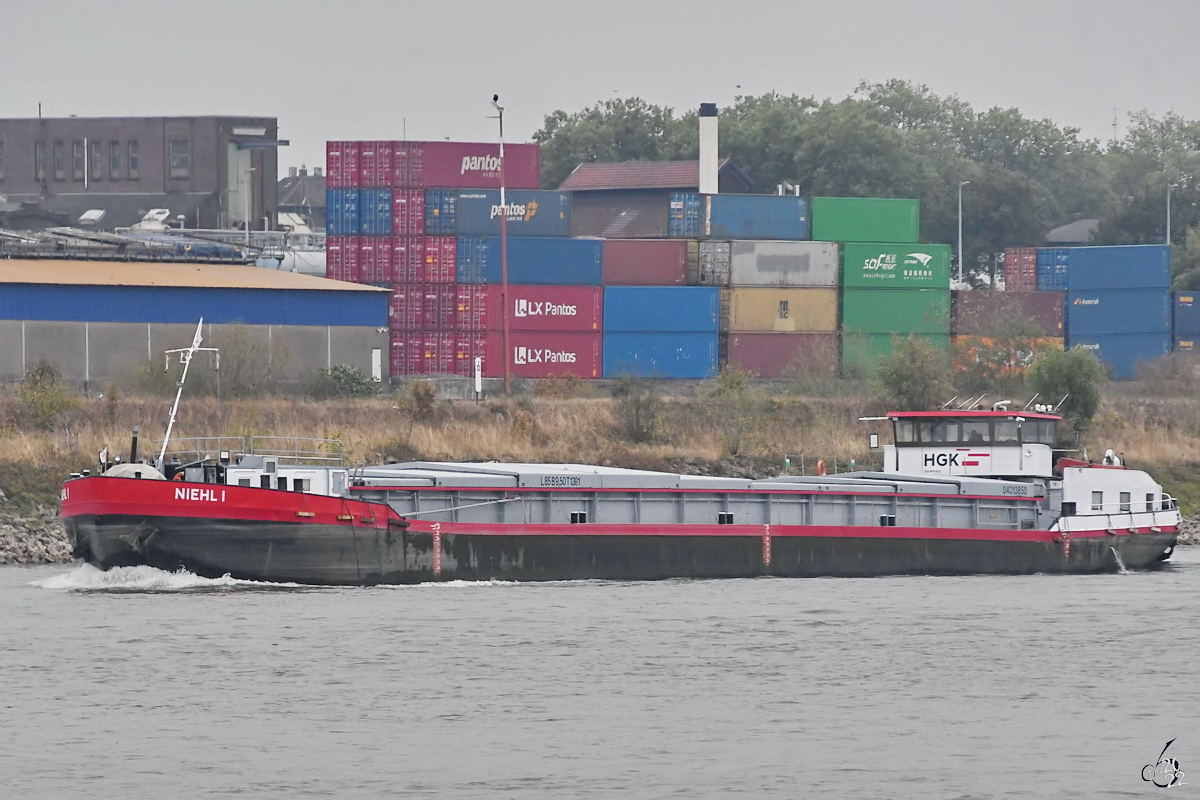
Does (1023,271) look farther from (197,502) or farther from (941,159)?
(197,502)

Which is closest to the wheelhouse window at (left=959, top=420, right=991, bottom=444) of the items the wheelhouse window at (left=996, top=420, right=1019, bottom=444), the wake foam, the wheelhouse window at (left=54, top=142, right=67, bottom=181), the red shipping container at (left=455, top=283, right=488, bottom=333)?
the wheelhouse window at (left=996, top=420, right=1019, bottom=444)

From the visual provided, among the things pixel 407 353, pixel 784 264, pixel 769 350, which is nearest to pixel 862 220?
pixel 784 264

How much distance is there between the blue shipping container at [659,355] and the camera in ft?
275

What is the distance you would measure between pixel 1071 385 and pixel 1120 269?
83.6 feet

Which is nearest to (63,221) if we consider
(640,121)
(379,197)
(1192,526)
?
(379,197)

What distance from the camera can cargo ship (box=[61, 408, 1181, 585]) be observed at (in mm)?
39156

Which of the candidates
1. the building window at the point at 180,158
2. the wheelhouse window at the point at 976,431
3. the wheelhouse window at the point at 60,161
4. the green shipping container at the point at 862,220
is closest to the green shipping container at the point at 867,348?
the green shipping container at the point at 862,220

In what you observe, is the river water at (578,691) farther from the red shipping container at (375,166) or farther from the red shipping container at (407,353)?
the red shipping container at (375,166)

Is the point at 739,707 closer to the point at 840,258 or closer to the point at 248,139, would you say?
the point at 840,258

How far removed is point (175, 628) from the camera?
34.4 metres

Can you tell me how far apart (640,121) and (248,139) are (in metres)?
38.3

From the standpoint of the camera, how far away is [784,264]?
87.1 meters

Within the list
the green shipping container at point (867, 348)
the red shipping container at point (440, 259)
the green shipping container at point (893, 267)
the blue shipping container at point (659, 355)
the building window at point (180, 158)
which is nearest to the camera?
the green shipping container at point (867, 348)

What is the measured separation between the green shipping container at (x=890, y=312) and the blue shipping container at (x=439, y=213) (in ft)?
56.2
